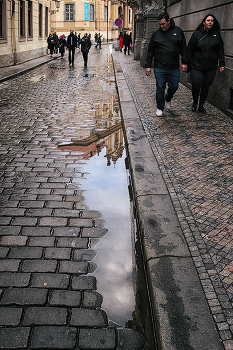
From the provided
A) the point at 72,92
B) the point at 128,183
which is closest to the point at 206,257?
the point at 128,183

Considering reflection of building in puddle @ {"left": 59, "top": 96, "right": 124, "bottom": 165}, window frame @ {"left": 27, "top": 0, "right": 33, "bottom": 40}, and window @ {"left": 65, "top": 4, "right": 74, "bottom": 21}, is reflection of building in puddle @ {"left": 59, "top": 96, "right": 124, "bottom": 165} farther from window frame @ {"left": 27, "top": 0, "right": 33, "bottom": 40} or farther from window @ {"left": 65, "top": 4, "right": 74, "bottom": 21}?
window @ {"left": 65, "top": 4, "right": 74, "bottom": 21}

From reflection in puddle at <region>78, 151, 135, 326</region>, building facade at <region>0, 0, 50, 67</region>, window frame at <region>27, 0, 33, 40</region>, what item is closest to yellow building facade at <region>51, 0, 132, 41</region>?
building facade at <region>0, 0, 50, 67</region>

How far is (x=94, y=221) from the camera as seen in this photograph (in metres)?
3.62

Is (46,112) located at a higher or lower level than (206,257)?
higher

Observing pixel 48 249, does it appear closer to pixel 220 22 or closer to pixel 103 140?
pixel 103 140

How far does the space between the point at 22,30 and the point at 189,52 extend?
18.7m

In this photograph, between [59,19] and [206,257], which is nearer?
[206,257]

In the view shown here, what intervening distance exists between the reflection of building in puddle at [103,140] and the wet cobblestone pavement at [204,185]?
0.54m

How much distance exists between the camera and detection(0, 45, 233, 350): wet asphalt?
2.24m

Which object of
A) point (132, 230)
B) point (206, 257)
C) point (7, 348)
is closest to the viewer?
point (7, 348)

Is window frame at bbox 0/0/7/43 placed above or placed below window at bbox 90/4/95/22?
below

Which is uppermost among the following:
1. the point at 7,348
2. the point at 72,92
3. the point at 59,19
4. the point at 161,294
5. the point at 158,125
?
the point at 59,19

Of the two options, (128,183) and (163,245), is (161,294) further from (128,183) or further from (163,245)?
(128,183)

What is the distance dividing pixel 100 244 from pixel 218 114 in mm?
5390
